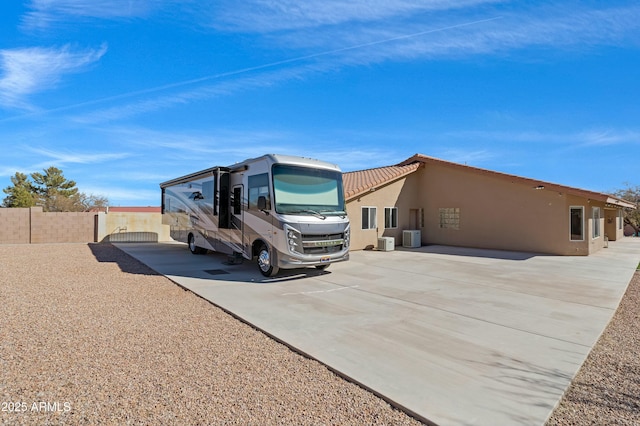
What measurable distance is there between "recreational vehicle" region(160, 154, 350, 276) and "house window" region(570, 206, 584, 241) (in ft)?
36.1

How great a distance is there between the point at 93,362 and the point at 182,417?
5.58 feet

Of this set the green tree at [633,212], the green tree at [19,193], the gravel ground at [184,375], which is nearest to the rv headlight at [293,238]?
the gravel ground at [184,375]

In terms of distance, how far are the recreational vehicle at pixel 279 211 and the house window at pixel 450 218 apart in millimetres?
10327

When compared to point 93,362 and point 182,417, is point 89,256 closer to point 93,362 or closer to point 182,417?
→ point 93,362

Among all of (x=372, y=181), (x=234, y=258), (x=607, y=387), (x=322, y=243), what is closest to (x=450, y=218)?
(x=372, y=181)

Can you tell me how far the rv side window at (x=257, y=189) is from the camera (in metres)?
8.84

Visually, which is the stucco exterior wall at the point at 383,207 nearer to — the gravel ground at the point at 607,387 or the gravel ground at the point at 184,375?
the gravel ground at the point at 184,375

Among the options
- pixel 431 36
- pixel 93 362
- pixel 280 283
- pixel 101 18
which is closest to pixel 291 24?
pixel 101 18

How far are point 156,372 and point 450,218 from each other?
55.4 feet

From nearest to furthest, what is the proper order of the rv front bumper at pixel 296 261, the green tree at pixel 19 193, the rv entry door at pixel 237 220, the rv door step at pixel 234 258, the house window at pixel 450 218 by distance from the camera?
the rv front bumper at pixel 296 261, the rv entry door at pixel 237 220, the rv door step at pixel 234 258, the house window at pixel 450 218, the green tree at pixel 19 193

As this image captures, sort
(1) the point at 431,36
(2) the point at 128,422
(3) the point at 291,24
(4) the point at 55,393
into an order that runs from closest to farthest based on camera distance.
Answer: (2) the point at 128,422, (4) the point at 55,393, (3) the point at 291,24, (1) the point at 431,36

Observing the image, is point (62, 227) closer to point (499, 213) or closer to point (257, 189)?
point (257, 189)

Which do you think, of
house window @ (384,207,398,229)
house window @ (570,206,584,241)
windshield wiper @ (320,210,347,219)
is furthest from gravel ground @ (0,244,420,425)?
house window @ (570,206,584,241)

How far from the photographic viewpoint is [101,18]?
898cm
